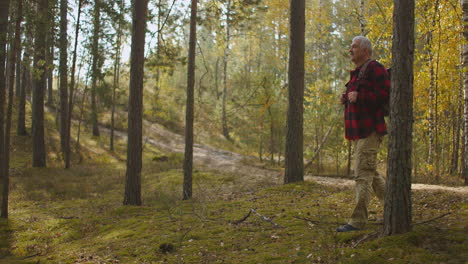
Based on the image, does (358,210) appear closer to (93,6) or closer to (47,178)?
(47,178)

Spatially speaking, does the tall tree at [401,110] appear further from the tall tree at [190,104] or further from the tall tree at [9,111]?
the tall tree at [9,111]

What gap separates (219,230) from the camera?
5.96 meters

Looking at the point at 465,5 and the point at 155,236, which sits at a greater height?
the point at 465,5

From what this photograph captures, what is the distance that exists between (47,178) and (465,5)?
50.3 feet

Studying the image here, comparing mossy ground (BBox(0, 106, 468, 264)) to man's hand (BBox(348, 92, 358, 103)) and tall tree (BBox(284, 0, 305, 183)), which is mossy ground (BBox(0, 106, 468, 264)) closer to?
tall tree (BBox(284, 0, 305, 183))

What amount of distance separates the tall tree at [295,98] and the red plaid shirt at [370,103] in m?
5.02

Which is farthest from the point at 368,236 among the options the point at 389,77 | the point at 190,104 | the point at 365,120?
the point at 190,104

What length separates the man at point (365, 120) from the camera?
433cm

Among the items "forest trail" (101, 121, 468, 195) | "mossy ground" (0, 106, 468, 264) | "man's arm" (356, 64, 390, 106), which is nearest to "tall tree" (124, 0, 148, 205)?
"forest trail" (101, 121, 468, 195)

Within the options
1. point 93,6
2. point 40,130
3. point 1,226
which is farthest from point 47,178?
point 93,6

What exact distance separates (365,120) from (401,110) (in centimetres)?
78

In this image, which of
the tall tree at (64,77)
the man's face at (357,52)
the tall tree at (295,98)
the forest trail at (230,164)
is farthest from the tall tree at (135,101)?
the tall tree at (64,77)

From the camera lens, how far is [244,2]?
35.2ft

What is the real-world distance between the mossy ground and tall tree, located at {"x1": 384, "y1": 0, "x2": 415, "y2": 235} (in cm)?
46
